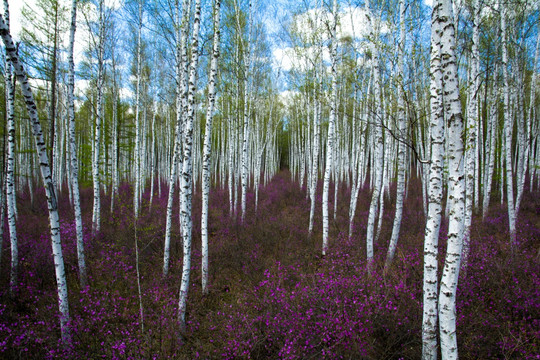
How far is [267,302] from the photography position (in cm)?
414

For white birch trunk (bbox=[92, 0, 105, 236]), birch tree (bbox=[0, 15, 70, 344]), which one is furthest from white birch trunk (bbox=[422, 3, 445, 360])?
Result: white birch trunk (bbox=[92, 0, 105, 236])

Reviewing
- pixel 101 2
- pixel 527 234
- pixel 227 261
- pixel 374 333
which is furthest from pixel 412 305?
pixel 101 2

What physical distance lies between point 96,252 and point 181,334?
14.3 ft

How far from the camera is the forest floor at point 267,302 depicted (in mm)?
3256

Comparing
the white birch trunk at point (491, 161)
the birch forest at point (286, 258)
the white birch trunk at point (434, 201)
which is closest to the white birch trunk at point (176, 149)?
the birch forest at point (286, 258)

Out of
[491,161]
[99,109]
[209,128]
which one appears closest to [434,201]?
[209,128]

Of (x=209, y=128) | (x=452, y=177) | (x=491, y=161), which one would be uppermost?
(x=209, y=128)

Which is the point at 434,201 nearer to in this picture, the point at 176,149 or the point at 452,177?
the point at 452,177

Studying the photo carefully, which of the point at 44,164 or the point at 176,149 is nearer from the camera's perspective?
the point at 44,164

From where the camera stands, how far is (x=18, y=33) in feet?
27.7

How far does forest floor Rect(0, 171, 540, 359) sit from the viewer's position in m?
3.26

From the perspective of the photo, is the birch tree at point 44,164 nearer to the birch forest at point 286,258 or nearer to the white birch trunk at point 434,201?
the birch forest at point 286,258

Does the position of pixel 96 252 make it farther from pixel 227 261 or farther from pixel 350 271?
pixel 350 271

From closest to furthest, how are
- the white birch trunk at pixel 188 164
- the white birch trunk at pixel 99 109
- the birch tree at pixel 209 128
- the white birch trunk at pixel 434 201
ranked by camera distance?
the white birch trunk at pixel 434 201 → the white birch trunk at pixel 188 164 → the birch tree at pixel 209 128 → the white birch trunk at pixel 99 109
